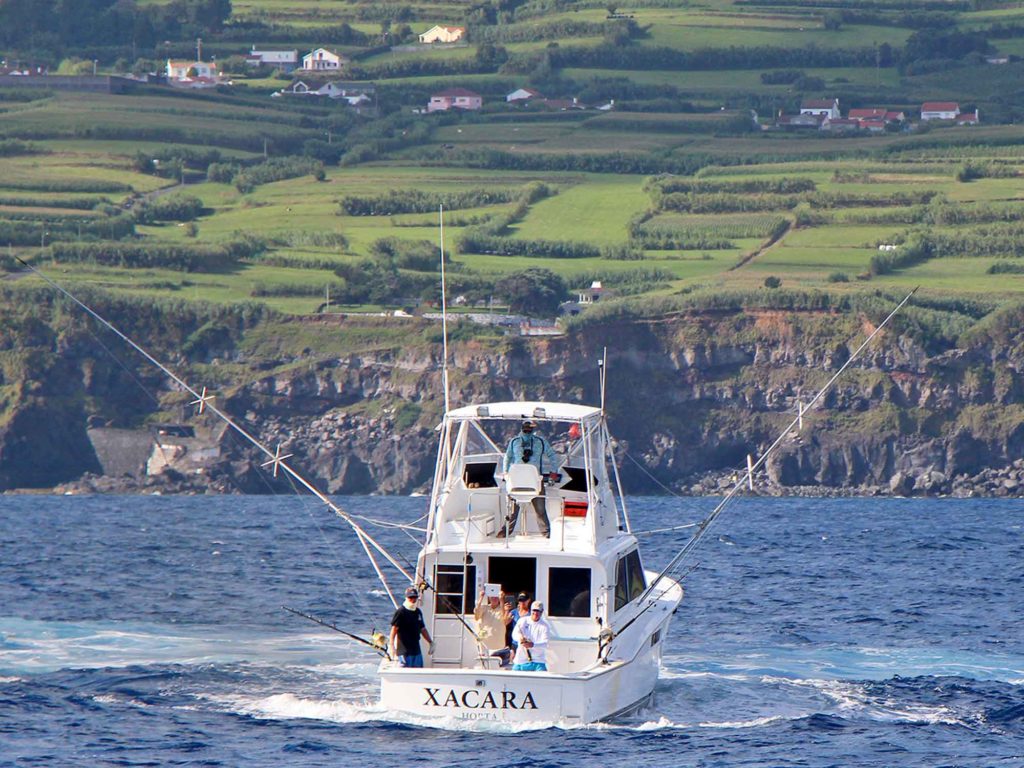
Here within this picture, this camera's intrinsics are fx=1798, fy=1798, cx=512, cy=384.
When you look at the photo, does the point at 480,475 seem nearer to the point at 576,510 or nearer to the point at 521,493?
the point at 576,510

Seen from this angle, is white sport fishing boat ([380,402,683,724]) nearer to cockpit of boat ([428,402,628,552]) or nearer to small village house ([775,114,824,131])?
cockpit of boat ([428,402,628,552])

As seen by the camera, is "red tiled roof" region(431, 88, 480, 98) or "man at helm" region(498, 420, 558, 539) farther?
"red tiled roof" region(431, 88, 480, 98)

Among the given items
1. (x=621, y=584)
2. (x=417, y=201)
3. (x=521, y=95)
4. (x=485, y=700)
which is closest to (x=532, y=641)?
(x=485, y=700)

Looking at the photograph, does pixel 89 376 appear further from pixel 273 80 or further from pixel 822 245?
pixel 273 80

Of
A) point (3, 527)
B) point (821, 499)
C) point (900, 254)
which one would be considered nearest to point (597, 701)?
point (3, 527)

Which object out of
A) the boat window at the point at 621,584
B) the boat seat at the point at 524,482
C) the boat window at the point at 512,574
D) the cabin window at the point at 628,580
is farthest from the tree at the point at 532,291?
the boat window at the point at 512,574

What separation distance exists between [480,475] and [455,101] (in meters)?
150

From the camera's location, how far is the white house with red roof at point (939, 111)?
6585 inches

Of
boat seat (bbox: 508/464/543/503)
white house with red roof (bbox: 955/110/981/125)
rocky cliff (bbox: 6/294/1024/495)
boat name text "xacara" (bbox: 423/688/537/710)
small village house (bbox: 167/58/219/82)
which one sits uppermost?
small village house (bbox: 167/58/219/82)

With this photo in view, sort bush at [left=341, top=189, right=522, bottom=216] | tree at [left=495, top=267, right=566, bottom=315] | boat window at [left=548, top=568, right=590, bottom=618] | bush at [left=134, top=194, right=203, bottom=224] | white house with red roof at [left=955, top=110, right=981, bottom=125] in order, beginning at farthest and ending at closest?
white house with red roof at [left=955, top=110, right=981, bottom=125] < bush at [left=134, top=194, right=203, bottom=224] < bush at [left=341, top=189, right=522, bottom=216] < tree at [left=495, top=267, right=566, bottom=315] < boat window at [left=548, top=568, right=590, bottom=618]

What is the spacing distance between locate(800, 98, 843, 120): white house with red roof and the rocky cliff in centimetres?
6789

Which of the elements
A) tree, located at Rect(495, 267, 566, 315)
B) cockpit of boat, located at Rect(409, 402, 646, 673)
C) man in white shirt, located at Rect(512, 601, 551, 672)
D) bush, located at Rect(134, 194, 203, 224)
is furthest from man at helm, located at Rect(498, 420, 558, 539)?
bush, located at Rect(134, 194, 203, 224)

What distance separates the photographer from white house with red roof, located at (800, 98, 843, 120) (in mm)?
172125

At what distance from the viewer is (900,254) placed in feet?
374
